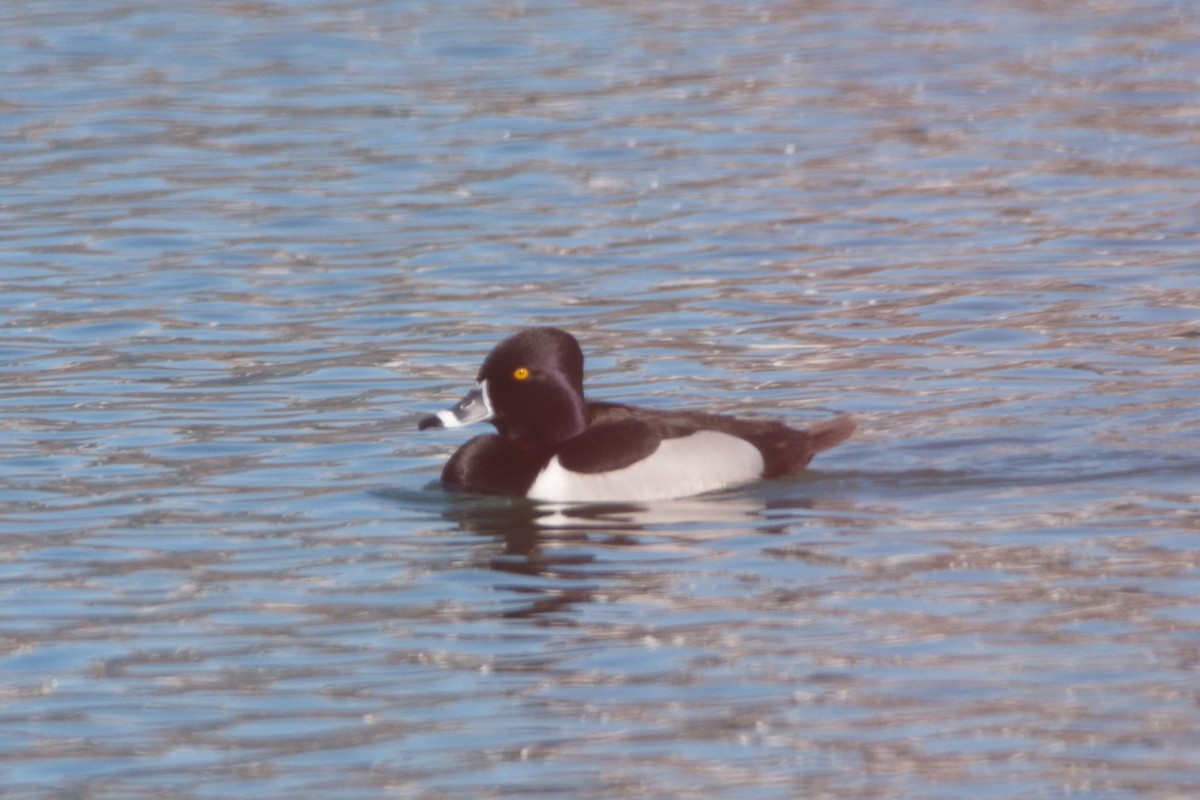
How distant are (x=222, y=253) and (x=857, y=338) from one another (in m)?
4.84

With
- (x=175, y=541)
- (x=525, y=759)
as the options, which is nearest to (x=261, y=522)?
(x=175, y=541)

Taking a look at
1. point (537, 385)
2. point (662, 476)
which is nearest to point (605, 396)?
point (537, 385)

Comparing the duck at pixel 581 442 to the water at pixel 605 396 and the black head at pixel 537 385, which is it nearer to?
the black head at pixel 537 385

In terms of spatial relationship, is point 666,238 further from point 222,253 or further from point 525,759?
point 525,759

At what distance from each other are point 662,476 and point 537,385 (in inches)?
27.0

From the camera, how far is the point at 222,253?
52.3 ft

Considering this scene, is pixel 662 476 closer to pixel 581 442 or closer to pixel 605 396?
pixel 581 442

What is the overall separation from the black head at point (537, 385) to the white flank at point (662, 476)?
25 cm

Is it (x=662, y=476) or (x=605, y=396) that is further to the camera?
(x=605, y=396)

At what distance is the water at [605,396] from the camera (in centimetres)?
691

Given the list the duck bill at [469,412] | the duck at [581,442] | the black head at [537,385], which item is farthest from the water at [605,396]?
the black head at [537,385]

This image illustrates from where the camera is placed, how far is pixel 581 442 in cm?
1015

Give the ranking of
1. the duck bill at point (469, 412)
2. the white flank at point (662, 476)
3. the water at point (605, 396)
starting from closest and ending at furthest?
the water at point (605, 396)
the white flank at point (662, 476)
the duck bill at point (469, 412)

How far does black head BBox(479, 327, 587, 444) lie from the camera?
1020cm
